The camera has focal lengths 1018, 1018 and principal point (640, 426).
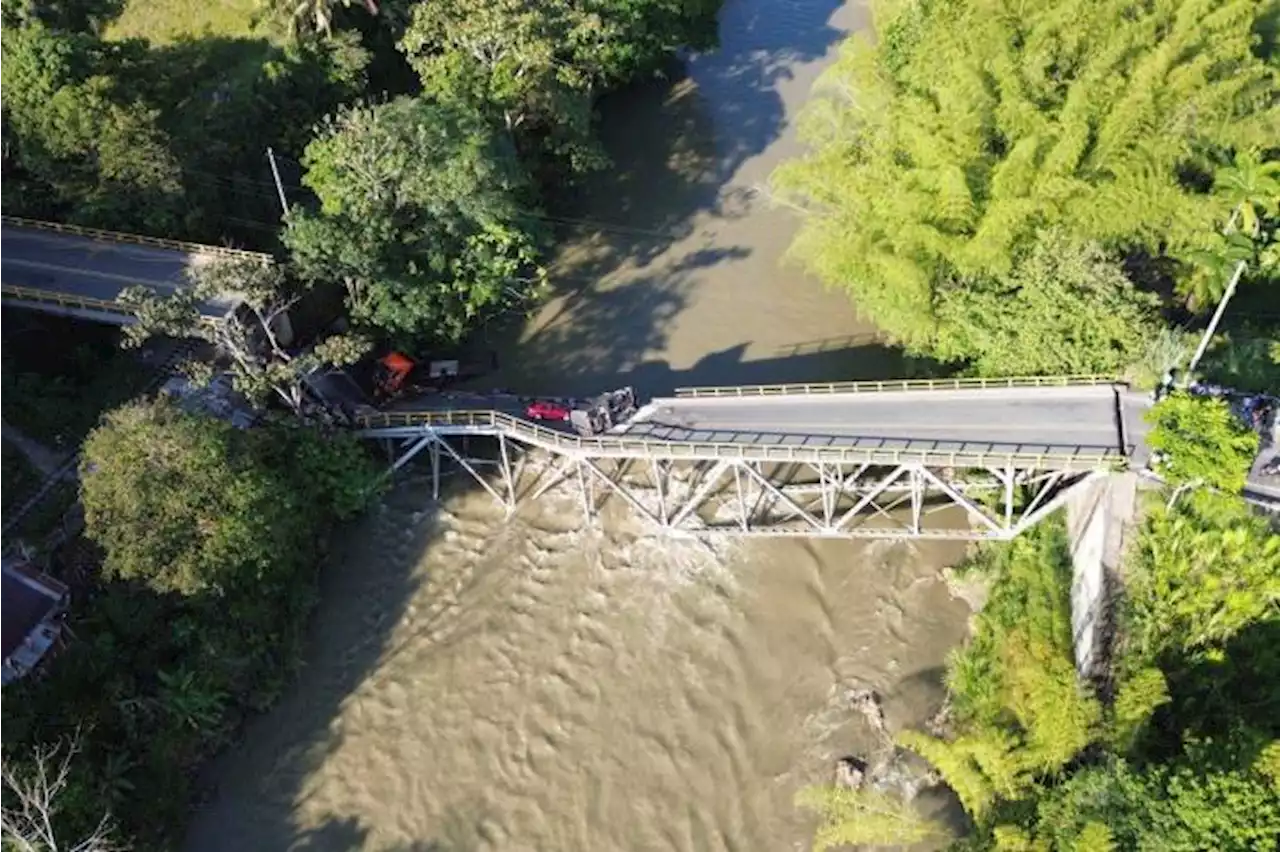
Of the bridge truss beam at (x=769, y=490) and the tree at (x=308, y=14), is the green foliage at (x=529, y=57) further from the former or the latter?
the bridge truss beam at (x=769, y=490)

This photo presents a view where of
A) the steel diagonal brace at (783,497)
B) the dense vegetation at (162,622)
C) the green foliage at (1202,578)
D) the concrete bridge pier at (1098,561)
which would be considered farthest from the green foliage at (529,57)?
the green foliage at (1202,578)

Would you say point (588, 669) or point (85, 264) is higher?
point (85, 264)

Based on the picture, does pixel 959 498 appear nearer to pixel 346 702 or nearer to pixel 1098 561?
pixel 1098 561

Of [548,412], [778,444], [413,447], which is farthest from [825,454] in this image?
[413,447]

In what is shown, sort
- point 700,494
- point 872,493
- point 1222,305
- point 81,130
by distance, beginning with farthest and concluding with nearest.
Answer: point 81,130 → point 700,494 → point 872,493 → point 1222,305

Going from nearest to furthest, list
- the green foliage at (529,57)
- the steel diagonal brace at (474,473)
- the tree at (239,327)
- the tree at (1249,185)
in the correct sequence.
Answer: the tree at (239,327) → the tree at (1249,185) → the steel diagonal brace at (474,473) → the green foliage at (529,57)

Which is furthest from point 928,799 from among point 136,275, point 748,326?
A: point 136,275

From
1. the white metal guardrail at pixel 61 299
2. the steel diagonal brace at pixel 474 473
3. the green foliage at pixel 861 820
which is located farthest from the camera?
the steel diagonal brace at pixel 474 473
